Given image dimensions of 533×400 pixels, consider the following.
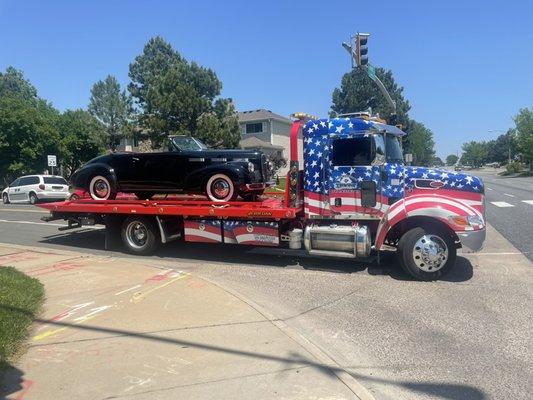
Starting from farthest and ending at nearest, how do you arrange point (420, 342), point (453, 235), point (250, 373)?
→ point (453, 235), point (420, 342), point (250, 373)

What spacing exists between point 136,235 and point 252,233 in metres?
2.87

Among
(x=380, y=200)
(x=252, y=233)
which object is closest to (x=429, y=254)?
(x=380, y=200)

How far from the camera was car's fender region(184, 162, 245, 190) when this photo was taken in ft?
32.4

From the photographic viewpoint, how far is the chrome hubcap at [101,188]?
445 inches

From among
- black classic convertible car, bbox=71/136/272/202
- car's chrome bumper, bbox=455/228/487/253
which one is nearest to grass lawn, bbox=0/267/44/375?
black classic convertible car, bbox=71/136/272/202

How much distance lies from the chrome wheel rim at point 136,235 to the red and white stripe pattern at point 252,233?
78.7 inches

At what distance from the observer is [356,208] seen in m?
8.67

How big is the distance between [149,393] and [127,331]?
1586 millimetres

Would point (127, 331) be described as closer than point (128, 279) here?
Yes

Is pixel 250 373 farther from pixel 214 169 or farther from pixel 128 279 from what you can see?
pixel 214 169

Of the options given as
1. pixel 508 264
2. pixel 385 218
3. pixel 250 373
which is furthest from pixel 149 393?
pixel 508 264

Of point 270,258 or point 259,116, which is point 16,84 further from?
point 270,258

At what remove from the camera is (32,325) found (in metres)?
5.77

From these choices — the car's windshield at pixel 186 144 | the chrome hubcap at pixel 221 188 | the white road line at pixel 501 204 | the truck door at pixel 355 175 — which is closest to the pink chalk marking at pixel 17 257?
the car's windshield at pixel 186 144
